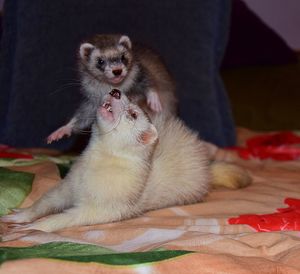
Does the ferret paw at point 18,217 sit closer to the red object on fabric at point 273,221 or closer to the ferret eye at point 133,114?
the ferret eye at point 133,114

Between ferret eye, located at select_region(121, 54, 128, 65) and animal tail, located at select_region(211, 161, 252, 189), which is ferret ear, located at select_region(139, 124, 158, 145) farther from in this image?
ferret eye, located at select_region(121, 54, 128, 65)

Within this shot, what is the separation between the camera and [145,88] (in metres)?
1.91

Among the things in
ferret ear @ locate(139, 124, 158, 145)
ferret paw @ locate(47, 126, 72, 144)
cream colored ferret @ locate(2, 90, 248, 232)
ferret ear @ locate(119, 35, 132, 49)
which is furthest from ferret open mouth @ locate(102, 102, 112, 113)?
ferret ear @ locate(119, 35, 132, 49)

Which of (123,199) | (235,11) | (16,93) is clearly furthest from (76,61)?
(235,11)

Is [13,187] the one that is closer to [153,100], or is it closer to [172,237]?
[172,237]

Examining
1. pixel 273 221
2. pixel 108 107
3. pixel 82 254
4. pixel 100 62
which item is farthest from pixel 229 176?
pixel 82 254

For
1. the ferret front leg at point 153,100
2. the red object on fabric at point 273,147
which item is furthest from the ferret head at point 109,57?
the red object on fabric at point 273,147

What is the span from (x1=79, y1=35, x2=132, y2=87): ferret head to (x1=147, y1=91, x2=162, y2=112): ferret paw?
0.12 meters

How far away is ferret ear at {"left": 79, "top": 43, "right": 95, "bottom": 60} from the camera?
1810 millimetres

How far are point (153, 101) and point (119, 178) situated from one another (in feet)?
1.92

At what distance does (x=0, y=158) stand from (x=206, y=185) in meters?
0.63

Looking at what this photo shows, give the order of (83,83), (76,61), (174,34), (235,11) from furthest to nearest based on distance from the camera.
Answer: (235,11)
(174,34)
(76,61)
(83,83)

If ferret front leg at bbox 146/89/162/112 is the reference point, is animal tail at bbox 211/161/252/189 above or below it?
below

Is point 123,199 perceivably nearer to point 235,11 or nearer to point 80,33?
point 80,33
